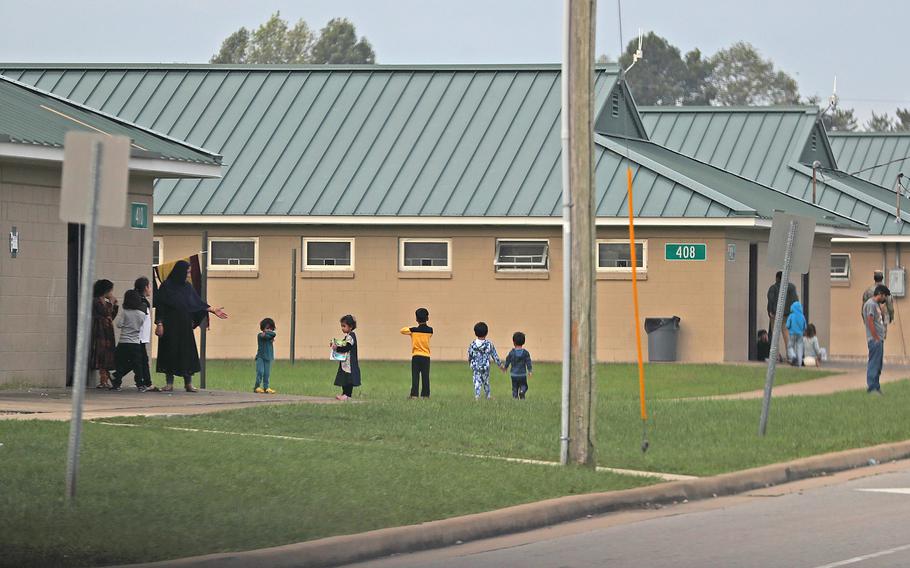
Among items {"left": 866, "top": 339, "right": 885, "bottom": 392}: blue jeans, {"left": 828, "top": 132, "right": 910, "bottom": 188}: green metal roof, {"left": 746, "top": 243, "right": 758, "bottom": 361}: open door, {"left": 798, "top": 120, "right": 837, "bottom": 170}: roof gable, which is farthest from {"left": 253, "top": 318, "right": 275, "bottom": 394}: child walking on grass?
{"left": 828, "top": 132, "right": 910, "bottom": 188}: green metal roof

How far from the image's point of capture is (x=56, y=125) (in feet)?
70.6

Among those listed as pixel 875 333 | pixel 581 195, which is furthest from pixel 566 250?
pixel 875 333

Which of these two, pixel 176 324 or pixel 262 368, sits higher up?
pixel 176 324

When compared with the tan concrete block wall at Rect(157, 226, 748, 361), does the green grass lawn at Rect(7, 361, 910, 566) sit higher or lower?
lower

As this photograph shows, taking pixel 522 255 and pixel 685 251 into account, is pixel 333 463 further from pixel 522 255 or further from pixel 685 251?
pixel 522 255

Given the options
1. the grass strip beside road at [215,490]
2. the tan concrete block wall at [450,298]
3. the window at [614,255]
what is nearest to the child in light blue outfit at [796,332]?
the tan concrete block wall at [450,298]

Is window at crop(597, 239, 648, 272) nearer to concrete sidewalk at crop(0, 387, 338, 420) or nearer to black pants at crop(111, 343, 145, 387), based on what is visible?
concrete sidewalk at crop(0, 387, 338, 420)

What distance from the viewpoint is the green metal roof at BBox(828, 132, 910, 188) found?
5125 cm

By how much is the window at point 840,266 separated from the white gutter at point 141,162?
82.4 ft

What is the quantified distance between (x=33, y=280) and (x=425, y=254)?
1440 centimetres

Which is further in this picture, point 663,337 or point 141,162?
point 663,337

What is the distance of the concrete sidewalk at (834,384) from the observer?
25719 millimetres

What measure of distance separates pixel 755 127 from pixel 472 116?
11.3 metres

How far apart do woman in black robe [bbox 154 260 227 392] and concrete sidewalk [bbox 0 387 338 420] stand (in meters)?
0.37
